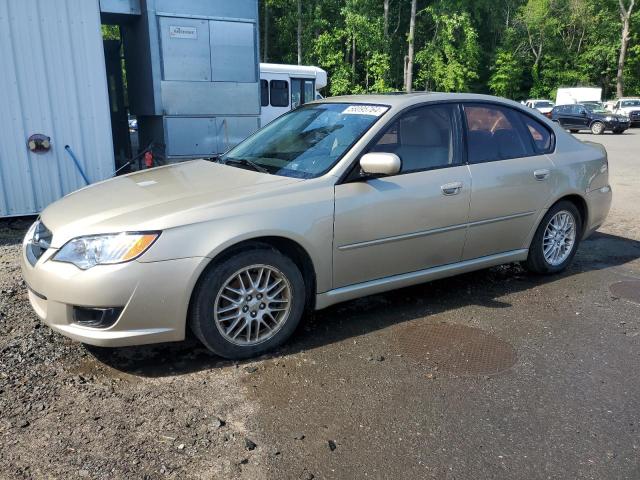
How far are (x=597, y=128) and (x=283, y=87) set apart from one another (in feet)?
66.7

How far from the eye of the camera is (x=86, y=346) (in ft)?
12.0

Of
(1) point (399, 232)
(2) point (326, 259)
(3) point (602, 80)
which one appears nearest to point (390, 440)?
(2) point (326, 259)

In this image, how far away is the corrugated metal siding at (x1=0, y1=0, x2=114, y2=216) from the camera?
21.5 ft

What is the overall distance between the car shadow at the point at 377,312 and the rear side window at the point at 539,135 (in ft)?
3.95

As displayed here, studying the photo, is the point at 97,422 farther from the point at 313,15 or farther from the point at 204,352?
the point at 313,15

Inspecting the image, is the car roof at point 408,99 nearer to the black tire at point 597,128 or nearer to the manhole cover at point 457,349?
the manhole cover at point 457,349

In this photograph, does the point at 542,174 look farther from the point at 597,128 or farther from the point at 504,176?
the point at 597,128

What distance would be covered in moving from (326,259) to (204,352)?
1.01 meters

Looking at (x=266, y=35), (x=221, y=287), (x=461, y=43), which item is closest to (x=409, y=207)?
(x=221, y=287)

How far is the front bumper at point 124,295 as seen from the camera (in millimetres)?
3051

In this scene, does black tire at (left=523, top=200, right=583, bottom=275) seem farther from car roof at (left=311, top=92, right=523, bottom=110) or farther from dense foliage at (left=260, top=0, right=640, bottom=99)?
dense foliage at (left=260, top=0, right=640, bottom=99)

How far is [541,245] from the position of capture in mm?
5027

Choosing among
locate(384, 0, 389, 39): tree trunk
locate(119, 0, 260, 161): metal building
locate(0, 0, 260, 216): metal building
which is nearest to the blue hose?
locate(0, 0, 260, 216): metal building

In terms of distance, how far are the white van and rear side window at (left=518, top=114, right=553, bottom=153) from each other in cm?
1089
